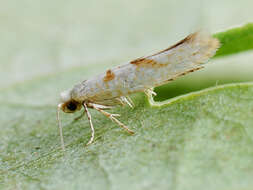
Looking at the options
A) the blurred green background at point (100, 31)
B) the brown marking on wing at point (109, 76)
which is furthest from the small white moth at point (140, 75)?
the blurred green background at point (100, 31)

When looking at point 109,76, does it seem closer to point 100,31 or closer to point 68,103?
point 68,103

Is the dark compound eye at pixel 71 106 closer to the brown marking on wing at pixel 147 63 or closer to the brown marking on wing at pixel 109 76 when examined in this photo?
the brown marking on wing at pixel 109 76

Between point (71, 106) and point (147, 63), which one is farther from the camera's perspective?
point (71, 106)

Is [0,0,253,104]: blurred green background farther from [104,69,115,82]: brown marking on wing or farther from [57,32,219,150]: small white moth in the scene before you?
[104,69,115,82]: brown marking on wing

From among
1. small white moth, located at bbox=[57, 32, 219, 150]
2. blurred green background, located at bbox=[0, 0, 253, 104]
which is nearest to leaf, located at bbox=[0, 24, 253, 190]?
small white moth, located at bbox=[57, 32, 219, 150]

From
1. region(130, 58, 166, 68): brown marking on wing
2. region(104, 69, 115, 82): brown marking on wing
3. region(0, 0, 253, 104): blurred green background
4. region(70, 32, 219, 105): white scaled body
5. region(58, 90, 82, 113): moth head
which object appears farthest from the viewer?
region(0, 0, 253, 104): blurred green background

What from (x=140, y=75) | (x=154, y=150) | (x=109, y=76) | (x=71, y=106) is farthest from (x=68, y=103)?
(x=154, y=150)
